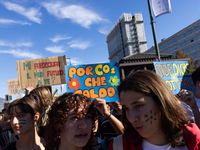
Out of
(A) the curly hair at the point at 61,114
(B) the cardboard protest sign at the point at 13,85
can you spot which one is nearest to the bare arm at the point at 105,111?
(A) the curly hair at the point at 61,114

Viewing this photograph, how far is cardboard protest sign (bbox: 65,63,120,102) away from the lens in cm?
402

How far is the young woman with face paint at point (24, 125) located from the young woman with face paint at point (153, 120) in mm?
1128

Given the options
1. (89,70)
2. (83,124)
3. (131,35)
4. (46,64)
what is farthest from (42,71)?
(131,35)

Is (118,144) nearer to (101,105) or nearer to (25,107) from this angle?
(101,105)

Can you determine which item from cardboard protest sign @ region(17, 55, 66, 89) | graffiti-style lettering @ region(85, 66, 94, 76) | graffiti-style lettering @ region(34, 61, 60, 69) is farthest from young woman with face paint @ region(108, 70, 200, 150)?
graffiti-style lettering @ region(34, 61, 60, 69)

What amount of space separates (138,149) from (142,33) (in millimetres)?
76470

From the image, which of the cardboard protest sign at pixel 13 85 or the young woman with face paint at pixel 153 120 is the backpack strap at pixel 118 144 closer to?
the young woman with face paint at pixel 153 120

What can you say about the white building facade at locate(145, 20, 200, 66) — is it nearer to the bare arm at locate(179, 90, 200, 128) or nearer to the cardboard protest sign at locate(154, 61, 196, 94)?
the cardboard protest sign at locate(154, 61, 196, 94)

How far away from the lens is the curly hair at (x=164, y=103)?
1480 mm

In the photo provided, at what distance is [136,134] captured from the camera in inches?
62.0

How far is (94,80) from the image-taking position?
4203mm

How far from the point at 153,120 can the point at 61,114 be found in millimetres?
825

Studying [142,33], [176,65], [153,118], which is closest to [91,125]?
[153,118]

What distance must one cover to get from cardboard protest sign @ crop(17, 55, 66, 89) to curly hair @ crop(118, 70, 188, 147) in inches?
236
